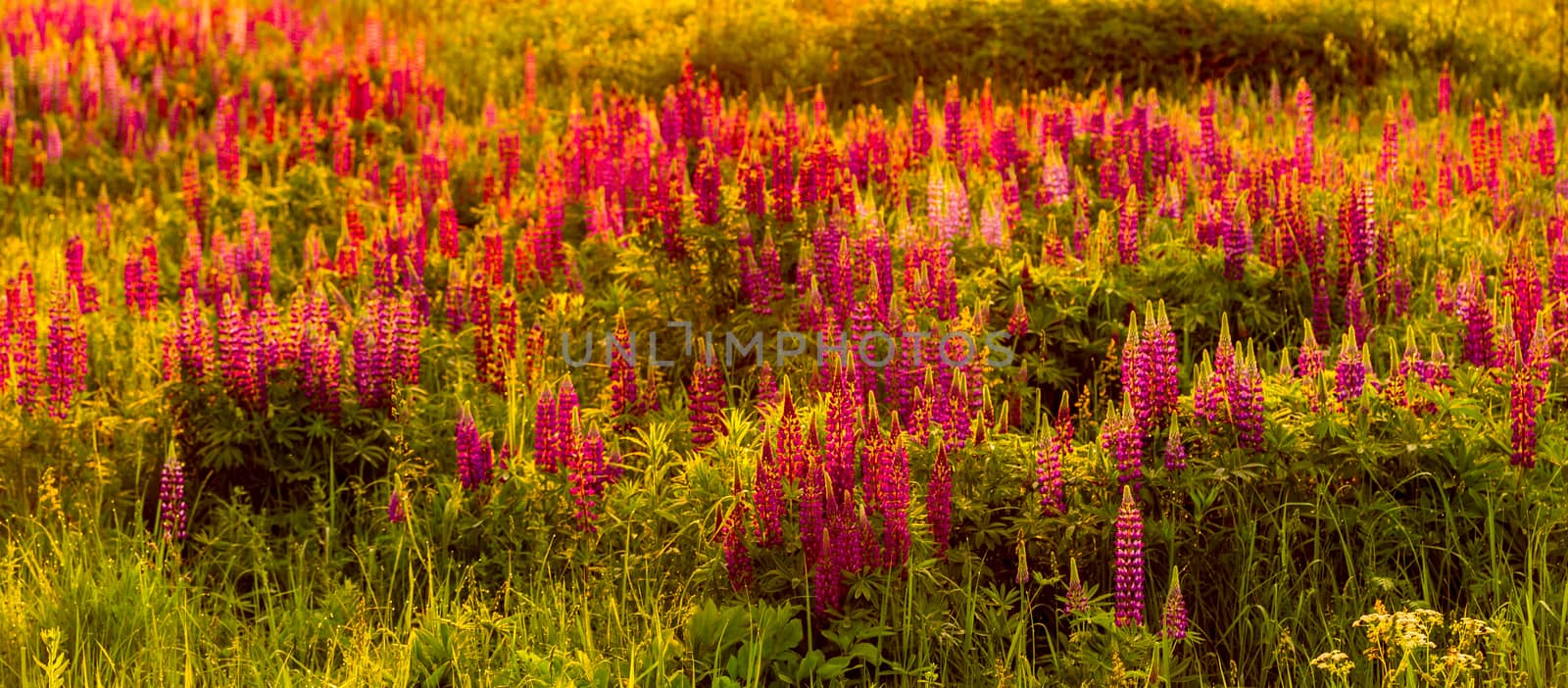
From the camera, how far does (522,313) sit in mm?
7258

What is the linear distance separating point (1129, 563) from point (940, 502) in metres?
0.56

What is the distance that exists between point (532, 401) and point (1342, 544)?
297 centimetres

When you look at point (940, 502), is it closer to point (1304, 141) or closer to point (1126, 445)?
point (1126, 445)

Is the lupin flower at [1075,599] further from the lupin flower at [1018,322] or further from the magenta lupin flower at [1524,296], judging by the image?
the magenta lupin flower at [1524,296]

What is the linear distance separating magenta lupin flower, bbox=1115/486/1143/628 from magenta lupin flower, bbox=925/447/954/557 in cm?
48

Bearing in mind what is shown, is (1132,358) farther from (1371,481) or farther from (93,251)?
(93,251)

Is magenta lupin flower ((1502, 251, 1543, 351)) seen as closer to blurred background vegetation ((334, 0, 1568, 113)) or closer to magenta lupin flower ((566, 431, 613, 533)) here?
magenta lupin flower ((566, 431, 613, 533))

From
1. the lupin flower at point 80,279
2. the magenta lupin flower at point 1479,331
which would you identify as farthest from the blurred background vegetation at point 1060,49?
the magenta lupin flower at point 1479,331

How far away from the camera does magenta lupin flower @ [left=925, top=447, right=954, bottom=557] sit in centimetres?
478

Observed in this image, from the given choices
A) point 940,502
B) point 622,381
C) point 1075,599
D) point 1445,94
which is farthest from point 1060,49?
point 1075,599

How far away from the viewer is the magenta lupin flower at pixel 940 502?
15.7 ft

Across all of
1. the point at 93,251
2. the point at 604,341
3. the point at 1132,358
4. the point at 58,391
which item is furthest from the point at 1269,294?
the point at 93,251

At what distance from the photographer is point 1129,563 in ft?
15.3

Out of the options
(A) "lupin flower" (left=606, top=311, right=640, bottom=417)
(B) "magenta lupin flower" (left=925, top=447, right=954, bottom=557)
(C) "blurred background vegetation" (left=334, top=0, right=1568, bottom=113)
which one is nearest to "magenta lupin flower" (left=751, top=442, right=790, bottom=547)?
Result: (B) "magenta lupin flower" (left=925, top=447, right=954, bottom=557)
